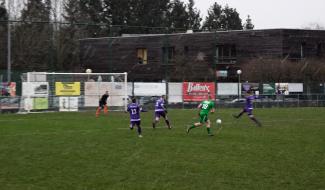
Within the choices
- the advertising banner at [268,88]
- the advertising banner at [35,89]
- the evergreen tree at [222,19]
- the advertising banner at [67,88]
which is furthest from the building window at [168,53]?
the evergreen tree at [222,19]

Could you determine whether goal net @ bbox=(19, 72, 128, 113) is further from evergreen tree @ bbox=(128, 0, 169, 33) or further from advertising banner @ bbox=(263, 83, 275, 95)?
evergreen tree @ bbox=(128, 0, 169, 33)

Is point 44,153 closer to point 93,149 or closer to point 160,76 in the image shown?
point 93,149

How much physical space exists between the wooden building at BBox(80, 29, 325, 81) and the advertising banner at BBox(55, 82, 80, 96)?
77.0 feet

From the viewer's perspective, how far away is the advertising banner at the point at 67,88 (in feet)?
137

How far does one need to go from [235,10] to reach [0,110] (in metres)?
71.9

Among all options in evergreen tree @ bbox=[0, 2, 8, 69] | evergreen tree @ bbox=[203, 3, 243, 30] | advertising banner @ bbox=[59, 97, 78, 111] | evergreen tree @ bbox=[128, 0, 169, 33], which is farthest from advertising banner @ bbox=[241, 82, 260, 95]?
evergreen tree @ bbox=[203, 3, 243, 30]

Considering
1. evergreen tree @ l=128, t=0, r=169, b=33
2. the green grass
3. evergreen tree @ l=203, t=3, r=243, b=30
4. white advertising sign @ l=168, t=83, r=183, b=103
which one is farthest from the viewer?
evergreen tree @ l=203, t=3, r=243, b=30

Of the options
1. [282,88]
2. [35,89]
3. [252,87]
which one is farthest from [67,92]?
[282,88]

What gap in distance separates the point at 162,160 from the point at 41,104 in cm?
2728

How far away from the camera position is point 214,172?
1310cm

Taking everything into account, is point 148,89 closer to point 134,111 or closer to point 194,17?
point 134,111

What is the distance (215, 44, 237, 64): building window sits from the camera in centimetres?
6494

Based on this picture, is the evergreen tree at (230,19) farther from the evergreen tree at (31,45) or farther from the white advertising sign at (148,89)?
the white advertising sign at (148,89)

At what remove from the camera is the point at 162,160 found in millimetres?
15078
